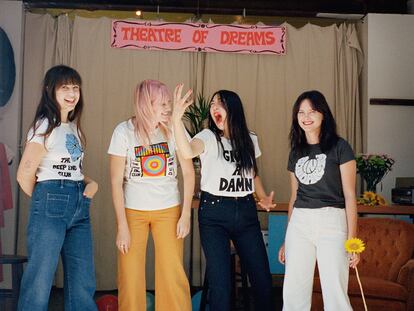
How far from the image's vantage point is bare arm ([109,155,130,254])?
3076 millimetres

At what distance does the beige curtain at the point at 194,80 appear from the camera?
5.77 m

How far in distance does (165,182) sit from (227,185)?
350 mm

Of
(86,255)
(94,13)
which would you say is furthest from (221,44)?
(86,255)

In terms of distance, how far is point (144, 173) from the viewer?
315cm

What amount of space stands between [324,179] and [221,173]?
0.58m

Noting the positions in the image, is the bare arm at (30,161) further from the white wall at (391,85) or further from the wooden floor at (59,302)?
the white wall at (391,85)

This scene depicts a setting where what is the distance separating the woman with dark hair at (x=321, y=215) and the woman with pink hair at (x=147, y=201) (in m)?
0.63

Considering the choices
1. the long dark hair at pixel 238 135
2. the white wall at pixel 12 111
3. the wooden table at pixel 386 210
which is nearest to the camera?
the long dark hair at pixel 238 135

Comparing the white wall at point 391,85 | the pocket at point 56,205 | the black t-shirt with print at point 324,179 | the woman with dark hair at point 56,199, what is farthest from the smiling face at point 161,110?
the white wall at point 391,85

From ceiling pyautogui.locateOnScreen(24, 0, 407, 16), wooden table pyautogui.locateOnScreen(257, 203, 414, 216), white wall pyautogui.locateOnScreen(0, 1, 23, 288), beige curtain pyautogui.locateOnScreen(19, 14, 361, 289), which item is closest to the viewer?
wooden table pyautogui.locateOnScreen(257, 203, 414, 216)

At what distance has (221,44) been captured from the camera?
5.85 meters

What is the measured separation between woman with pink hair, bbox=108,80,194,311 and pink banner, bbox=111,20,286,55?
2.70 metres

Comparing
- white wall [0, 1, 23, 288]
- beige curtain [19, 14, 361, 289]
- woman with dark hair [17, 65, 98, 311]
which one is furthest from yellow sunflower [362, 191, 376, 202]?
white wall [0, 1, 23, 288]

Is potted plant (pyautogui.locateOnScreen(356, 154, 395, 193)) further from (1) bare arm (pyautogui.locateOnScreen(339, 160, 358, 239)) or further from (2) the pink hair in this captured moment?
(2) the pink hair
